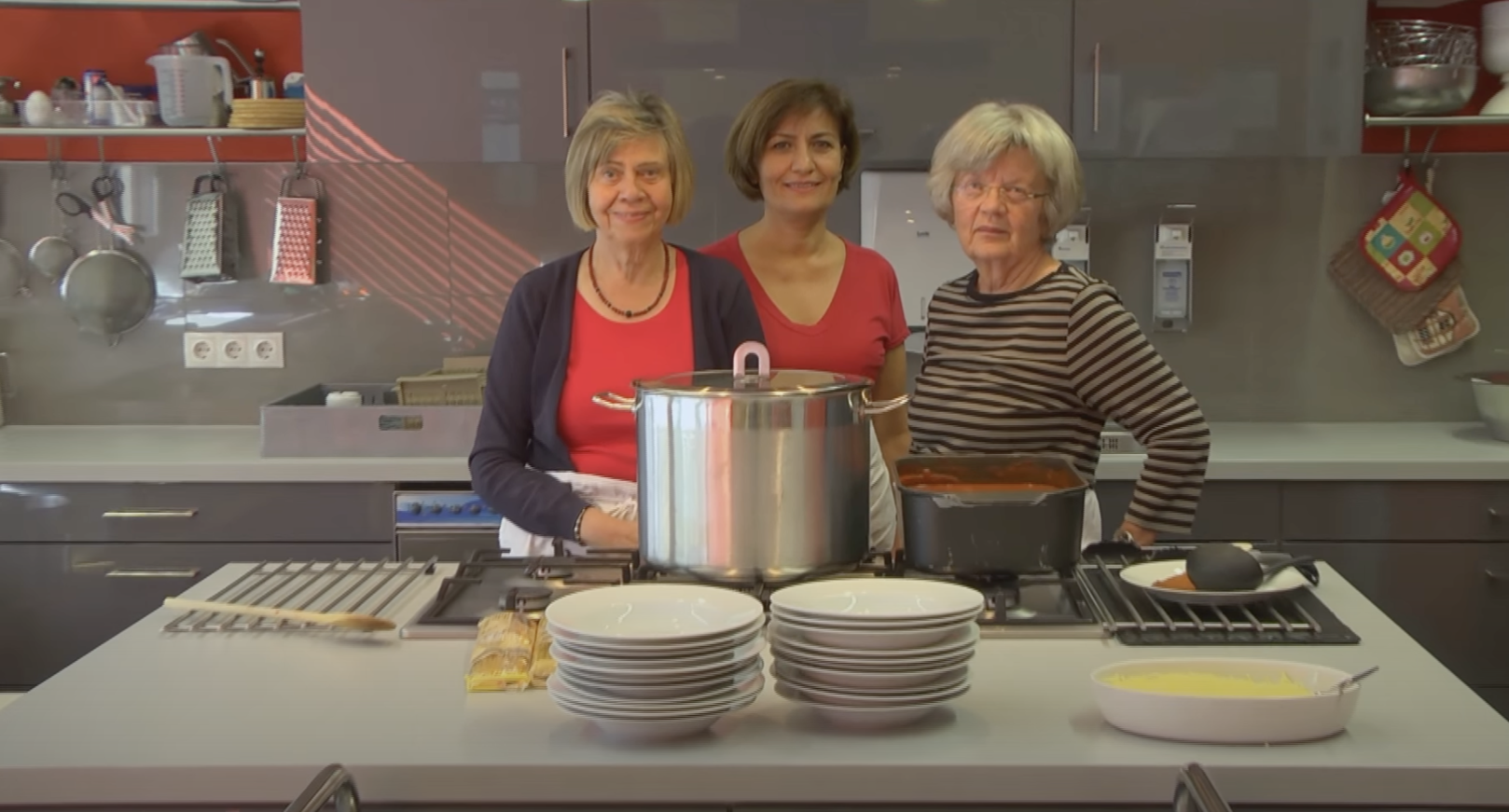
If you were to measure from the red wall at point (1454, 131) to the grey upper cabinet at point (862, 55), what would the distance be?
89 centimetres

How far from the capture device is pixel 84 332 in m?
3.63

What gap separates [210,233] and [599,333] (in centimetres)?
191

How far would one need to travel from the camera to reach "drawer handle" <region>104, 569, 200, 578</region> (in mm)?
3070

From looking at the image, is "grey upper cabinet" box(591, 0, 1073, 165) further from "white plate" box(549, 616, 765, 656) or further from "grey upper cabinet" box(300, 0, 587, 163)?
"white plate" box(549, 616, 765, 656)

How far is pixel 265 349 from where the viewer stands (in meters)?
3.64

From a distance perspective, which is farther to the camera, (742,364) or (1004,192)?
(1004,192)

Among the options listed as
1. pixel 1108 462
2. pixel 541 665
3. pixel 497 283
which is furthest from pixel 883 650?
pixel 497 283

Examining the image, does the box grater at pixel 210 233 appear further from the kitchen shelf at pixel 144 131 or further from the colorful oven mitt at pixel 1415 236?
the colorful oven mitt at pixel 1415 236

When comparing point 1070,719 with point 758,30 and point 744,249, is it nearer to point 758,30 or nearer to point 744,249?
point 744,249

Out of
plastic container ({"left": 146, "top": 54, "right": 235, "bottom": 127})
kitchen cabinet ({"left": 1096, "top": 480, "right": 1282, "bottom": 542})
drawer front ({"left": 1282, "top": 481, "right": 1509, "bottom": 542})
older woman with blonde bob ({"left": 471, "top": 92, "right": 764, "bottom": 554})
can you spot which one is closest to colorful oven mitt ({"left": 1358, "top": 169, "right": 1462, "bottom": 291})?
drawer front ({"left": 1282, "top": 481, "right": 1509, "bottom": 542})

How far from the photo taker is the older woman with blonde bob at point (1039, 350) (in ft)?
6.57

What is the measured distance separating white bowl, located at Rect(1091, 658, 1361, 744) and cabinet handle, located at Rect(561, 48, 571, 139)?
2224mm

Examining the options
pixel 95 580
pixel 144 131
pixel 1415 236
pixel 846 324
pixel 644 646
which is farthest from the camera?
pixel 1415 236

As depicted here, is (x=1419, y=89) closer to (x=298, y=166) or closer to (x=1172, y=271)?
(x=1172, y=271)
